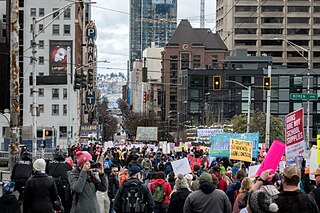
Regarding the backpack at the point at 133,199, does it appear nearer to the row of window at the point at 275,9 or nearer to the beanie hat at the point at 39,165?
the beanie hat at the point at 39,165

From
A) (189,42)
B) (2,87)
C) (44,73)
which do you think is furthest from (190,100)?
(2,87)

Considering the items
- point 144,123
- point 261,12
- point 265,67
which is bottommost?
point 144,123

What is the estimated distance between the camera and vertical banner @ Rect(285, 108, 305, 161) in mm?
15087

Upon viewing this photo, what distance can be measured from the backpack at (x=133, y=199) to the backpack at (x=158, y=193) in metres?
4.20

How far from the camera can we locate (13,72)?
23.0 metres

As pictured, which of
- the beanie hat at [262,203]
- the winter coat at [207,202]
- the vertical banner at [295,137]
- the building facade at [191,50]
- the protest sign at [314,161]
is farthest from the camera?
the building facade at [191,50]

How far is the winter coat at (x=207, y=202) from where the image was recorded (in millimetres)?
10578

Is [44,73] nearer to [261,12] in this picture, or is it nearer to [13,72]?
[261,12]

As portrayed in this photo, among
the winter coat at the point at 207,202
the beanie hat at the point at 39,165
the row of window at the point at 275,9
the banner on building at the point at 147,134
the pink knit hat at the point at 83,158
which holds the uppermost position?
the row of window at the point at 275,9

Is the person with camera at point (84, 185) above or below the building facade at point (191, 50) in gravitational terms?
below

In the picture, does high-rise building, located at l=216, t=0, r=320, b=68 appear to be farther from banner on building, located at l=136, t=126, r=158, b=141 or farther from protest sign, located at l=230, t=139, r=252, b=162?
protest sign, located at l=230, t=139, r=252, b=162

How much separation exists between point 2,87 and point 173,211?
139 feet

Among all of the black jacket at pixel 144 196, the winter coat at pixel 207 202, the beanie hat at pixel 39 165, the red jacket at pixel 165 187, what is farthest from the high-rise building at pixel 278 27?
the winter coat at pixel 207 202

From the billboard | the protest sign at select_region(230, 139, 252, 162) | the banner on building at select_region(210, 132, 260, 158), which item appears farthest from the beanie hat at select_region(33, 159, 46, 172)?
the billboard
